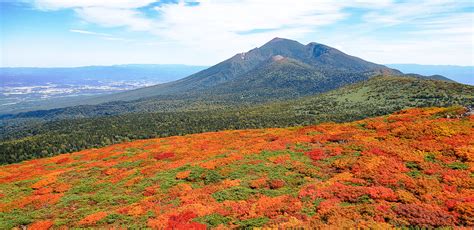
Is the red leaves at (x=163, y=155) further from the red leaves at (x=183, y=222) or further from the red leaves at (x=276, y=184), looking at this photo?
the red leaves at (x=183, y=222)

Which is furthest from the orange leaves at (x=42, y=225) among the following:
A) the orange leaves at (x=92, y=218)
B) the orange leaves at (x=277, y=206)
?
the orange leaves at (x=277, y=206)

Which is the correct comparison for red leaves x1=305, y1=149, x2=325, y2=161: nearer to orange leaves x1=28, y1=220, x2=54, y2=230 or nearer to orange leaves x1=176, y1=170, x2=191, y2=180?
orange leaves x1=176, y1=170, x2=191, y2=180

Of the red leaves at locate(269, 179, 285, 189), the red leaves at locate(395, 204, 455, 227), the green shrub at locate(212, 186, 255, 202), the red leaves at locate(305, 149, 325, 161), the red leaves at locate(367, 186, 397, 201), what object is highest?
the red leaves at locate(395, 204, 455, 227)

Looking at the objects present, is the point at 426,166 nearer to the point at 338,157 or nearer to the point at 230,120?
the point at 338,157

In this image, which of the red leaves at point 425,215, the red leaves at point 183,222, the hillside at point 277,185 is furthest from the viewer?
the hillside at point 277,185

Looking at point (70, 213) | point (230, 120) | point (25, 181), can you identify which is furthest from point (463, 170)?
point (230, 120)

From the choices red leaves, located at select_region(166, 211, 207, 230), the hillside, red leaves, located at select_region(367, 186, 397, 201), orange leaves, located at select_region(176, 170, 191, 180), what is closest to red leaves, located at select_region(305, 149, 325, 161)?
the hillside
